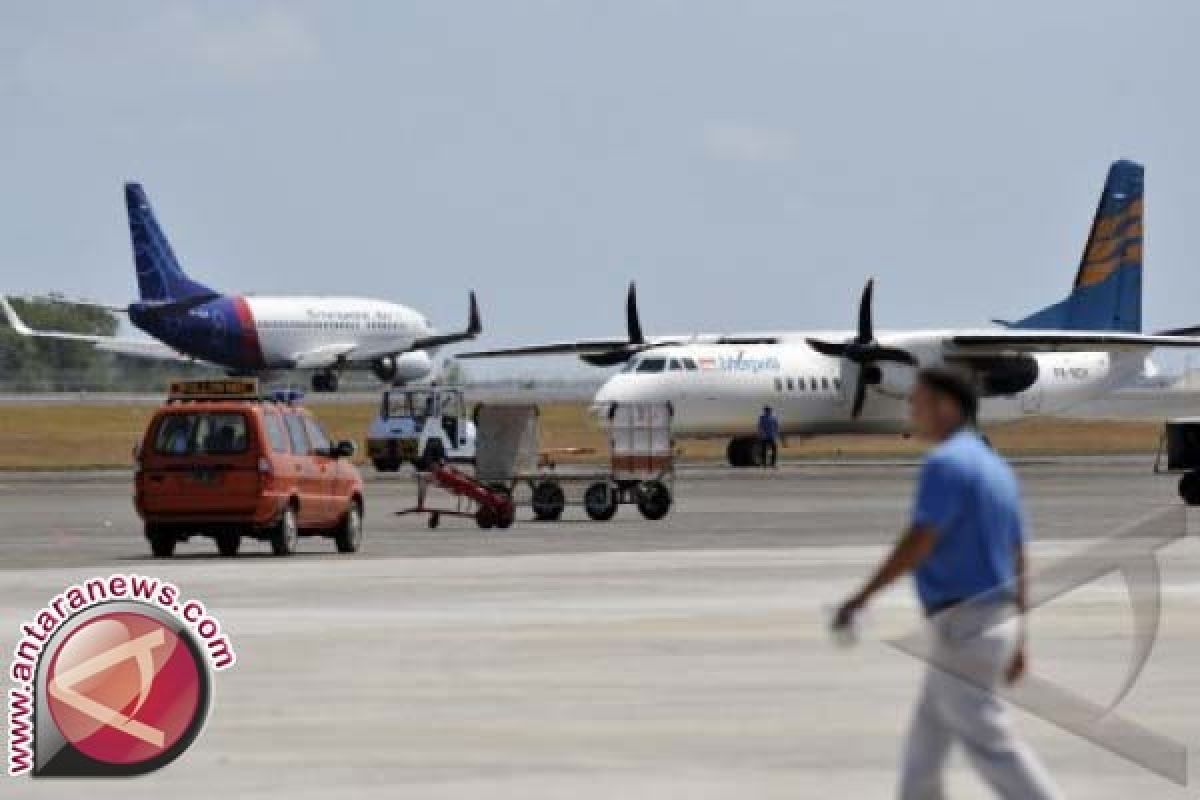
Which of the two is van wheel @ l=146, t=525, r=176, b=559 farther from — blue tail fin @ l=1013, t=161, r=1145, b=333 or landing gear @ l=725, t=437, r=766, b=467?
blue tail fin @ l=1013, t=161, r=1145, b=333

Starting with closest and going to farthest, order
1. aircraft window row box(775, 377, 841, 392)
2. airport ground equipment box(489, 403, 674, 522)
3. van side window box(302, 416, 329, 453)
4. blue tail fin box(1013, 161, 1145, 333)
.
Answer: van side window box(302, 416, 329, 453), airport ground equipment box(489, 403, 674, 522), aircraft window row box(775, 377, 841, 392), blue tail fin box(1013, 161, 1145, 333)

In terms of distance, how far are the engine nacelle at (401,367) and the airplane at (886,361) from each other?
33003 mm

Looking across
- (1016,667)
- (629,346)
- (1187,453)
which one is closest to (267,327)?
(629,346)

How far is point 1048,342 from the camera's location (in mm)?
68938

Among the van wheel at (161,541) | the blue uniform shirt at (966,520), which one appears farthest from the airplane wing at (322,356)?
the blue uniform shirt at (966,520)

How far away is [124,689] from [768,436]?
5311cm

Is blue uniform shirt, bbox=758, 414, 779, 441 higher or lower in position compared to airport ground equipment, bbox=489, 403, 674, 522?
lower

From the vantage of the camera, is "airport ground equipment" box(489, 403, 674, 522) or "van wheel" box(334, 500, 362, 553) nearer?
"van wheel" box(334, 500, 362, 553)

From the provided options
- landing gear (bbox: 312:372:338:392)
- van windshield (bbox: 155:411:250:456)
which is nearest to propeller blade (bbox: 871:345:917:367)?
van windshield (bbox: 155:411:250:456)

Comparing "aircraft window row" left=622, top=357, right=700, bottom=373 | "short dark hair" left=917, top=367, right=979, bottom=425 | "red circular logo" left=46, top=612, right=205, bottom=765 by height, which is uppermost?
"short dark hair" left=917, top=367, right=979, bottom=425

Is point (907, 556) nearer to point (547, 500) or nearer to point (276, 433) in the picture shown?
point (276, 433)

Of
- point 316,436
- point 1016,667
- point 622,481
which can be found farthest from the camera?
point 622,481

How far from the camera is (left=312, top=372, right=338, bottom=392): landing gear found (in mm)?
113250

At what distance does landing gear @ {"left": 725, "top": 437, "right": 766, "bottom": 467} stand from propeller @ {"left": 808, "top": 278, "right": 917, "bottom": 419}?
2.66m
